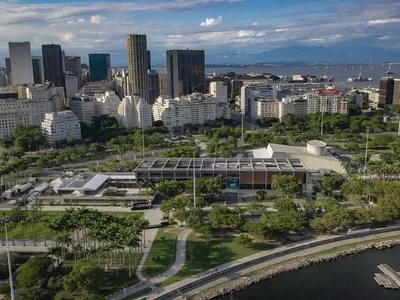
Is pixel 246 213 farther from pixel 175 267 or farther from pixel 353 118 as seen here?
pixel 353 118

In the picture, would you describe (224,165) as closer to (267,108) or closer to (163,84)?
(267,108)

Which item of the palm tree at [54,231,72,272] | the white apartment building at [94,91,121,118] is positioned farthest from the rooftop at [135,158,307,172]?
the white apartment building at [94,91,121,118]

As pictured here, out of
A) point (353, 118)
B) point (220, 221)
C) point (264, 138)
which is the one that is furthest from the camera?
point (353, 118)

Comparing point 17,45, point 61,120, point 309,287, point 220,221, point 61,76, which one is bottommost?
point 309,287

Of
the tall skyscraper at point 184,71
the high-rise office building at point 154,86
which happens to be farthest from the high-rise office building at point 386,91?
the high-rise office building at point 154,86

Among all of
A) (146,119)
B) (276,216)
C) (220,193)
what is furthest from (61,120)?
(276,216)

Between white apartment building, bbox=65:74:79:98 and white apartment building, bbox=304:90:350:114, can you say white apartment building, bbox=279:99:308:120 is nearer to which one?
white apartment building, bbox=304:90:350:114
